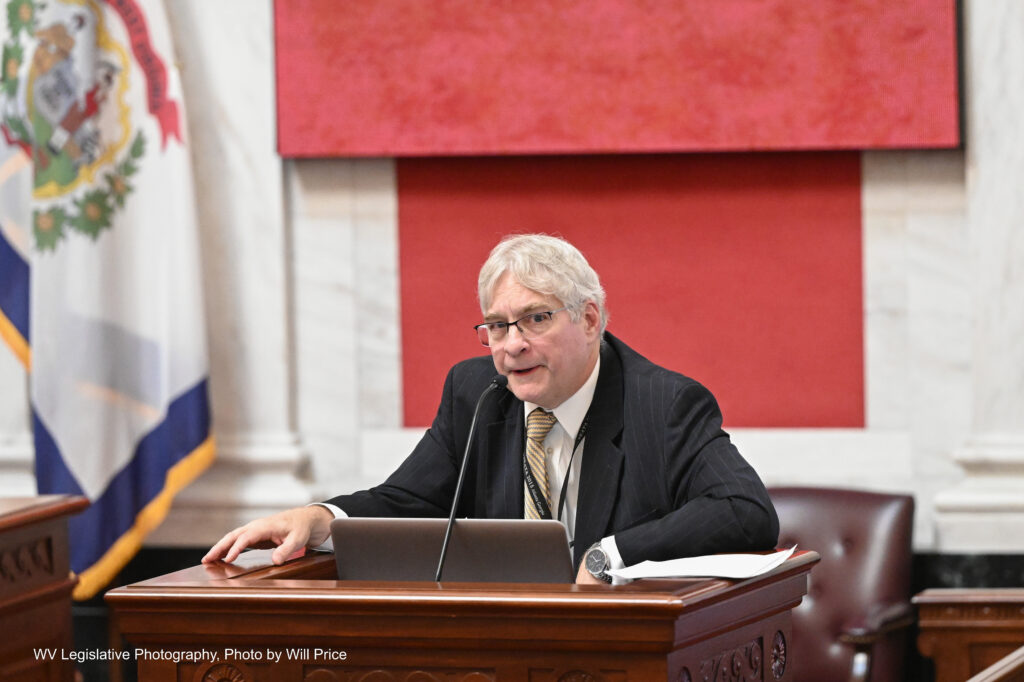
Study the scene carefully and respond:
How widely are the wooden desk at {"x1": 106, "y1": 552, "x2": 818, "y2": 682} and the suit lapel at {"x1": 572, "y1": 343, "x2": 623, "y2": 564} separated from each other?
581 mm

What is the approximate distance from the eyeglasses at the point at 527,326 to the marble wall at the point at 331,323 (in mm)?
1770

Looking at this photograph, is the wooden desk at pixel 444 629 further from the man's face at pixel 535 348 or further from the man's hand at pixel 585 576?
the man's face at pixel 535 348

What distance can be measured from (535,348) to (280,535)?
657 mm

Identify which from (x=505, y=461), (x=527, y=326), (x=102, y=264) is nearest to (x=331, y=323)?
(x=102, y=264)

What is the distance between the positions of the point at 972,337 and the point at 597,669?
2.68 m

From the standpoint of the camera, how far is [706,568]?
82.6 inches

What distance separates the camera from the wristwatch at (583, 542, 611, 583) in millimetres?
2314

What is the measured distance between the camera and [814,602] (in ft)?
12.6

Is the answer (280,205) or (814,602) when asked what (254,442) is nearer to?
(280,205)

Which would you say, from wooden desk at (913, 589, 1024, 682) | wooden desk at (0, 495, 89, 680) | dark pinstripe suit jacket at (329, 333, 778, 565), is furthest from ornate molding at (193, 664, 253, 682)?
wooden desk at (913, 589, 1024, 682)

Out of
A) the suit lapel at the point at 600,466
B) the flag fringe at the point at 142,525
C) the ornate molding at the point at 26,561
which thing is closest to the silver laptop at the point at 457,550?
the suit lapel at the point at 600,466

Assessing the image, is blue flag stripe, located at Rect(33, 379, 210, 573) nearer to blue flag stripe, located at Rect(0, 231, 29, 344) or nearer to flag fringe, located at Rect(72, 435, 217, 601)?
flag fringe, located at Rect(72, 435, 217, 601)

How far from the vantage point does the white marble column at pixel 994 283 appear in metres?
4.05

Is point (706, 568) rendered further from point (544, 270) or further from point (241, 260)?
point (241, 260)
